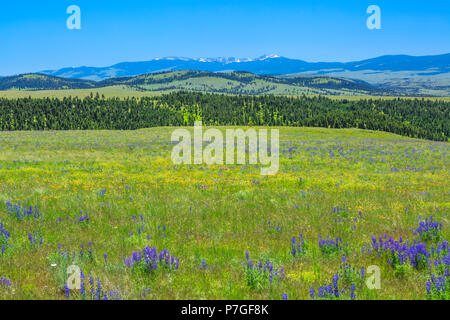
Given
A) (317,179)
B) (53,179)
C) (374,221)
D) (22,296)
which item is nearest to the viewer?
(22,296)

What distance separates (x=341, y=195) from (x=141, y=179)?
890cm

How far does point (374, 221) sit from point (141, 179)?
10.2m

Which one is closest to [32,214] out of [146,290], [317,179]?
[146,290]

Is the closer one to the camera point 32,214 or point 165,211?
point 32,214

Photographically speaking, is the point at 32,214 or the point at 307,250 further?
the point at 32,214

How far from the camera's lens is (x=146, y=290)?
3.87 meters

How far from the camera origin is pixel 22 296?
3.79 m

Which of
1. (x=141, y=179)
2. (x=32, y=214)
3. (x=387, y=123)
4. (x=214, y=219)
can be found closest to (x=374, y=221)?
(x=214, y=219)

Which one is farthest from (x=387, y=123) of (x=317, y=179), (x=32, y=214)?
(x=32, y=214)

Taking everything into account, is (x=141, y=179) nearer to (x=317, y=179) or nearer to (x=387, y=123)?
(x=317, y=179)
